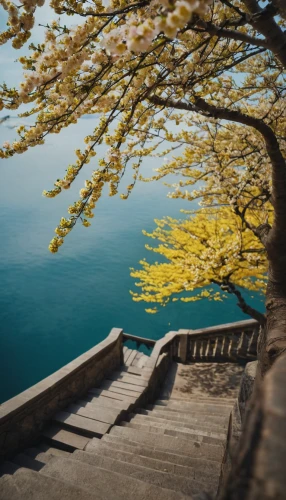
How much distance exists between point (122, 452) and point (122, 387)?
9.02 feet

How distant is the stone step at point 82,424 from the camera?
14.1ft

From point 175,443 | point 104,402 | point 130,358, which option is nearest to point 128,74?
point 175,443

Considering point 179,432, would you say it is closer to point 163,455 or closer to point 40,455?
point 163,455

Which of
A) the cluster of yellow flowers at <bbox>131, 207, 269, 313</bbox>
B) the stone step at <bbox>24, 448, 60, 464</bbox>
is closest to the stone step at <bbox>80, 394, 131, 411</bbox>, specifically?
the stone step at <bbox>24, 448, 60, 464</bbox>

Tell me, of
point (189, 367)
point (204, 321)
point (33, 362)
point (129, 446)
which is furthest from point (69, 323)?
point (129, 446)

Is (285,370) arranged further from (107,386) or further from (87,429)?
(107,386)

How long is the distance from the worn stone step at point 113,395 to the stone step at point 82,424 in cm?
111

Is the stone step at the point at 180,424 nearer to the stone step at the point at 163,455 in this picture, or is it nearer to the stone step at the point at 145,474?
the stone step at the point at 163,455

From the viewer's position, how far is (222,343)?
28.4 feet

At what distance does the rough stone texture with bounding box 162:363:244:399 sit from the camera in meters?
7.49

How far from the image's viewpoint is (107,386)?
20.8 ft

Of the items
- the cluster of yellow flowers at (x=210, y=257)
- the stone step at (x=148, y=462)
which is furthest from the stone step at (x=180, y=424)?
the cluster of yellow flowers at (x=210, y=257)

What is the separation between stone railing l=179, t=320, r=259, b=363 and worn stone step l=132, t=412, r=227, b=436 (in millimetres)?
3738

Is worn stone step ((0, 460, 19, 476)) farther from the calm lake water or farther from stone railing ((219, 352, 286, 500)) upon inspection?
the calm lake water
